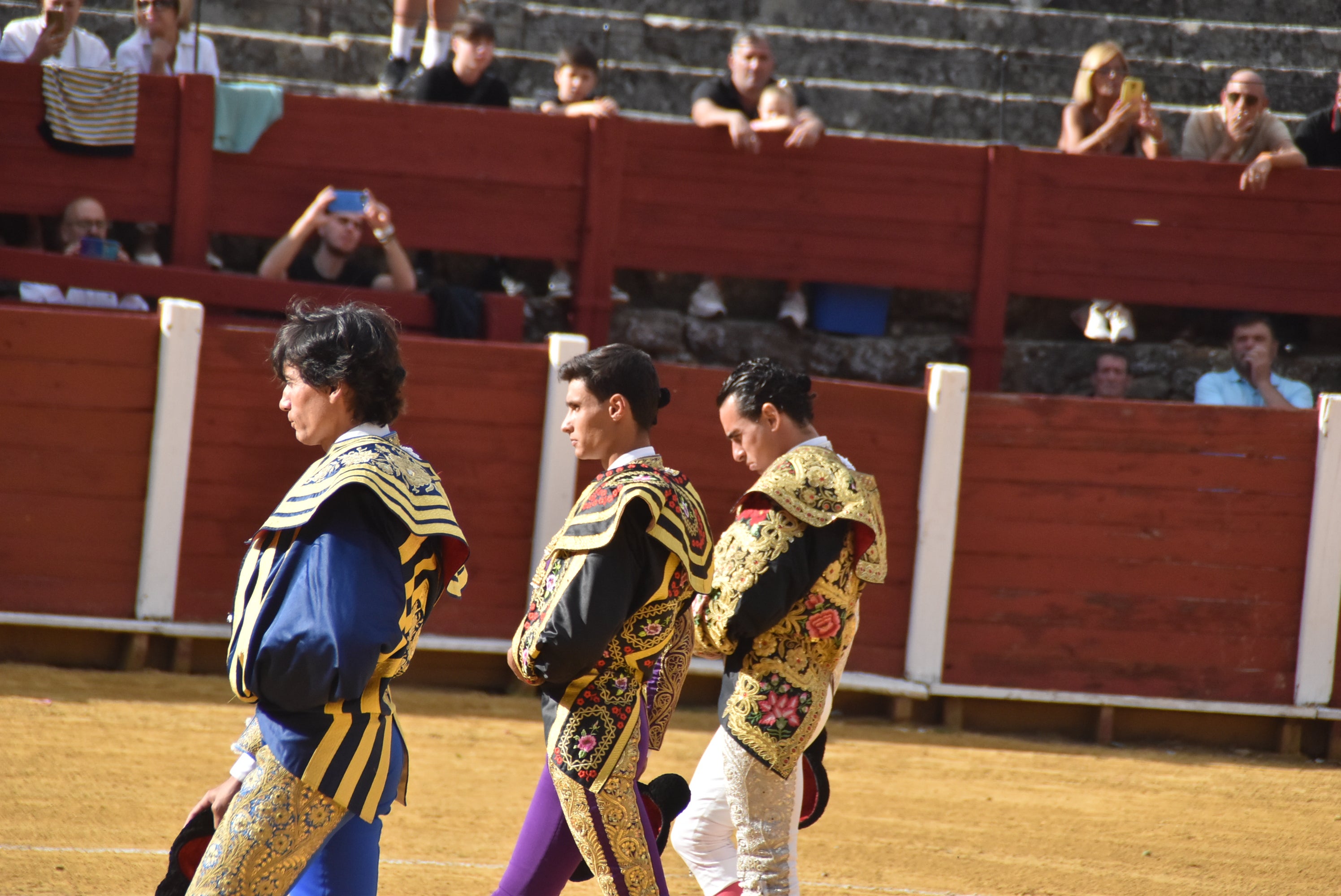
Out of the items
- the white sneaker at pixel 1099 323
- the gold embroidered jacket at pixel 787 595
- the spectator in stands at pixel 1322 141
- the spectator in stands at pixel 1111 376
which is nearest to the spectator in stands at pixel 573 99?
the spectator in stands at pixel 1111 376

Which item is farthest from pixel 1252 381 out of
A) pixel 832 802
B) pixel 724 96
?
pixel 832 802

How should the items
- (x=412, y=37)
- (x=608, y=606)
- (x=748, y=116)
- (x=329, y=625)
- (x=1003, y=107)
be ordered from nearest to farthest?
(x=329, y=625)
(x=608, y=606)
(x=748, y=116)
(x=412, y=37)
(x=1003, y=107)

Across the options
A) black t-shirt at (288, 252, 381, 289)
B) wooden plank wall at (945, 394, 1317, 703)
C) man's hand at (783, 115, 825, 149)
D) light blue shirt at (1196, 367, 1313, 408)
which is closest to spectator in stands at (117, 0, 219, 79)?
black t-shirt at (288, 252, 381, 289)

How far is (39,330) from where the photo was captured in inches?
250

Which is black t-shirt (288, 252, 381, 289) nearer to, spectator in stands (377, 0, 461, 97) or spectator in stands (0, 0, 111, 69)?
spectator in stands (377, 0, 461, 97)

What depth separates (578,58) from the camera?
7.84 meters

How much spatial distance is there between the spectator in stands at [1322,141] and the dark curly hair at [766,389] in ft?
19.9

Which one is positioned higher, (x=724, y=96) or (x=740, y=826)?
(x=724, y=96)

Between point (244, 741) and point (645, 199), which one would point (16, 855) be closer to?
point (244, 741)

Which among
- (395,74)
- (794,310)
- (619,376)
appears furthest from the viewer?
(395,74)

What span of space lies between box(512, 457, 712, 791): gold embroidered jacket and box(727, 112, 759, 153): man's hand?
4992 mm

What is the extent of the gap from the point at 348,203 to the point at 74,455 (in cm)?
176

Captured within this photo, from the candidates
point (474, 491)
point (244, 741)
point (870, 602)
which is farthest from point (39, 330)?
point (244, 741)

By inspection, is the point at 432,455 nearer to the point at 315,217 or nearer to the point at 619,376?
the point at 315,217
